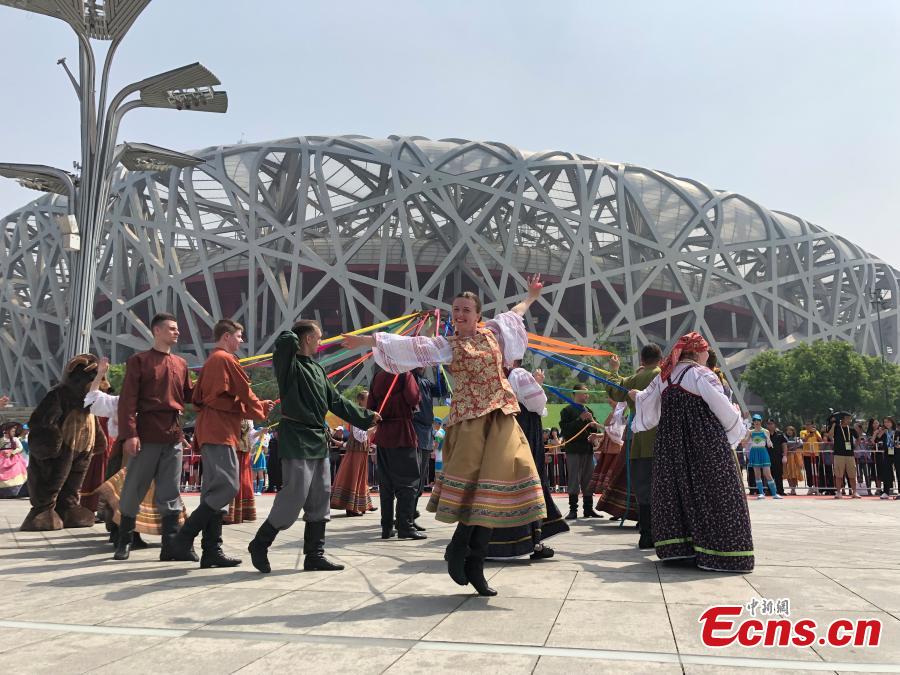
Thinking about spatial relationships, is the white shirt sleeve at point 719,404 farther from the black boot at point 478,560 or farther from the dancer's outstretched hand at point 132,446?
the dancer's outstretched hand at point 132,446

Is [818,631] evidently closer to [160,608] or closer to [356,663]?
[356,663]

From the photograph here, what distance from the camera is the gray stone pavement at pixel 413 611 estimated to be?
9.41 ft

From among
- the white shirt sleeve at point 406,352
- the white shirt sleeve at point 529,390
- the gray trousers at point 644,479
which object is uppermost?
the white shirt sleeve at point 406,352

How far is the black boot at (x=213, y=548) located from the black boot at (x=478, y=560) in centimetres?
212

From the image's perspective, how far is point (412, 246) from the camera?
5150 cm

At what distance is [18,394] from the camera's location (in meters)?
57.8

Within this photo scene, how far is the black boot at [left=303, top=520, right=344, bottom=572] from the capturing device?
5148mm

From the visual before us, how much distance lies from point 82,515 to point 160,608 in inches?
197

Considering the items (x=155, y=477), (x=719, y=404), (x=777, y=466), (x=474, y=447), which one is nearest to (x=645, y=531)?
(x=719, y=404)

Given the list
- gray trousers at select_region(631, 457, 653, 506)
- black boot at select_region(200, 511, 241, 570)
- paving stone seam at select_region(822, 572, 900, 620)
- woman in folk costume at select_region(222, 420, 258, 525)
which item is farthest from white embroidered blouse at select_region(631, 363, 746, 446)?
woman in folk costume at select_region(222, 420, 258, 525)

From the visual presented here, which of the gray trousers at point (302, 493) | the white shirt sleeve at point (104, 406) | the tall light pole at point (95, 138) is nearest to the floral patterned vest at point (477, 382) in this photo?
the gray trousers at point (302, 493)

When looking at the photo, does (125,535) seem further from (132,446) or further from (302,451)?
(302,451)

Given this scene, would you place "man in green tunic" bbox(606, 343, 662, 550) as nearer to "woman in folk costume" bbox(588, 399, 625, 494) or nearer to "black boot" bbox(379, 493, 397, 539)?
"woman in folk costume" bbox(588, 399, 625, 494)

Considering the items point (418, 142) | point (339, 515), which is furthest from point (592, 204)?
point (339, 515)
